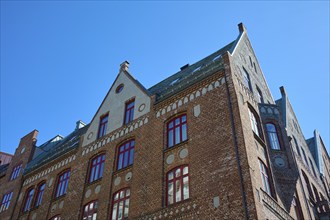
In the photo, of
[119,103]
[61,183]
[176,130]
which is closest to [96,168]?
[61,183]

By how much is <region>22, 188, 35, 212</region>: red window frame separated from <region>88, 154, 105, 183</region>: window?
698 centimetres

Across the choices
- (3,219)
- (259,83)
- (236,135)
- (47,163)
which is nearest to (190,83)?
(236,135)

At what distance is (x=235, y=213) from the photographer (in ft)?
43.9

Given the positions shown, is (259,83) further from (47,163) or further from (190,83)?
(47,163)

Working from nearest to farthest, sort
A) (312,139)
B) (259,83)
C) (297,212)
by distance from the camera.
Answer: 1. (297,212)
2. (259,83)
3. (312,139)

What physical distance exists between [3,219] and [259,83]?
23083 mm

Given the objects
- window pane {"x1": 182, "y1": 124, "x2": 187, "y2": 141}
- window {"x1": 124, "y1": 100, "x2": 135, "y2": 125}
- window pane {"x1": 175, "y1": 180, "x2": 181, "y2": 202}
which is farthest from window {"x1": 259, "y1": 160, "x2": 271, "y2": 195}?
window {"x1": 124, "y1": 100, "x2": 135, "y2": 125}

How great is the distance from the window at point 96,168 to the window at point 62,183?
2.71m

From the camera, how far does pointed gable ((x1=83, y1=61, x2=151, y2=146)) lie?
73.0 ft

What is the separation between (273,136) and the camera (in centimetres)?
2031

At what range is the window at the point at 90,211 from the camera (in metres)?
19.9

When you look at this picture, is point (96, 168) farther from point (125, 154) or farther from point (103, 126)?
point (103, 126)

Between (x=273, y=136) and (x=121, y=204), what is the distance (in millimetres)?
10006

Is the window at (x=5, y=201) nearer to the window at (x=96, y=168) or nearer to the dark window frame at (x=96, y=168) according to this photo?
the dark window frame at (x=96, y=168)
